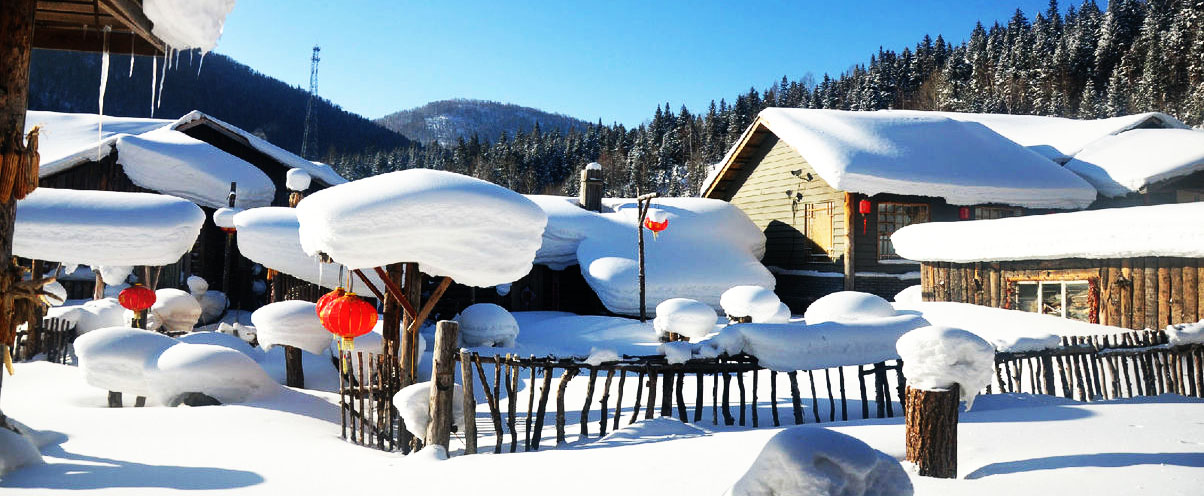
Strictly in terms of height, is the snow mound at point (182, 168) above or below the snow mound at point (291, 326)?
above

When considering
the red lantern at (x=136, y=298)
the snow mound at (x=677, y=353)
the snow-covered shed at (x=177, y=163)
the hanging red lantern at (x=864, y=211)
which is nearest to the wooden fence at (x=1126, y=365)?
the snow mound at (x=677, y=353)

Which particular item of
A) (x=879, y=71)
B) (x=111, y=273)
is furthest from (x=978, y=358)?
(x=879, y=71)

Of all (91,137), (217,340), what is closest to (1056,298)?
(217,340)

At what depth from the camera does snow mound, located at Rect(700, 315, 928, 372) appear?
762 centimetres

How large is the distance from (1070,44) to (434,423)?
6543cm

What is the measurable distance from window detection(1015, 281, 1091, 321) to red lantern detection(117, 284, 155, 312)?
15.9 m

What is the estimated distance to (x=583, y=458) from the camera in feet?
17.2

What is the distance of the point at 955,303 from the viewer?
514 inches

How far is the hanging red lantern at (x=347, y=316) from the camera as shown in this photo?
7.13 meters

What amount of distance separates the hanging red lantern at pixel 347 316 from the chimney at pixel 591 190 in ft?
49.8

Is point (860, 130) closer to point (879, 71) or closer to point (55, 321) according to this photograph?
point (55, 321)

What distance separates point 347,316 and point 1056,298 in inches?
460

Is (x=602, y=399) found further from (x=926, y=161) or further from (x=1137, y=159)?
(x=1137, y=159)

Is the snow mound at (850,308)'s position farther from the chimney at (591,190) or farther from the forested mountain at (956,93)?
the forested mountain at (956,93)
